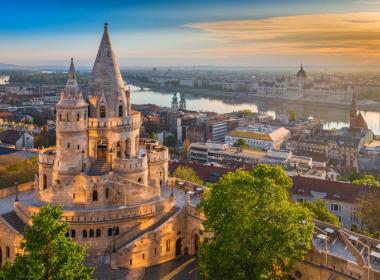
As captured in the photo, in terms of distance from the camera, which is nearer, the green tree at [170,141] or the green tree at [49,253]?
the green tree at [49,253]

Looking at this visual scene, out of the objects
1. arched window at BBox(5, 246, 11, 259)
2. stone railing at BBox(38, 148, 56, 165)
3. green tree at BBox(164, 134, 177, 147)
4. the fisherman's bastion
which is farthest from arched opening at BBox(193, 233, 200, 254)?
green tree at BBox(164, 134, 177, 147)

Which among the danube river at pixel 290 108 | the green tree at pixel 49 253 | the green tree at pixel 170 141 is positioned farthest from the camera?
the danube river at pixel 290 108

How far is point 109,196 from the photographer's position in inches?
1075

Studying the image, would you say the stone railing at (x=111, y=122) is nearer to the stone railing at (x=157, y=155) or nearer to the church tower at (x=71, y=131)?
the church tower at (x=71, y=131)

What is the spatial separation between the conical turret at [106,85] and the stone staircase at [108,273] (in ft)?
30.3

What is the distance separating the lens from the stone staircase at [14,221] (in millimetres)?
26567

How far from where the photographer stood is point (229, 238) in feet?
64.0

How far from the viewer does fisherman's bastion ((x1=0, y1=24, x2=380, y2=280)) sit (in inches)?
1009

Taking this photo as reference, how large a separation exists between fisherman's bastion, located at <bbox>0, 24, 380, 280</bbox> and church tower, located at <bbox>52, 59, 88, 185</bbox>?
57mm

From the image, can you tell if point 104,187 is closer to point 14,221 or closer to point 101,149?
point 101,149

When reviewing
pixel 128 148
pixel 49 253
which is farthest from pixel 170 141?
pixel 49 253

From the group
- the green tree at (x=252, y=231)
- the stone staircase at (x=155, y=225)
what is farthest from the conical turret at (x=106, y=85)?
the green tree at (x=252, y=231)

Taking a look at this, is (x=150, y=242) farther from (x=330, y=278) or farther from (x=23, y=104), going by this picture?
(x=23, y=104)

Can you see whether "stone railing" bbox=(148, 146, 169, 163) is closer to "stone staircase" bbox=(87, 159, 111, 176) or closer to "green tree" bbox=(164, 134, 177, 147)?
"stone staircase" bbox=(87, 159, 111, 176)
